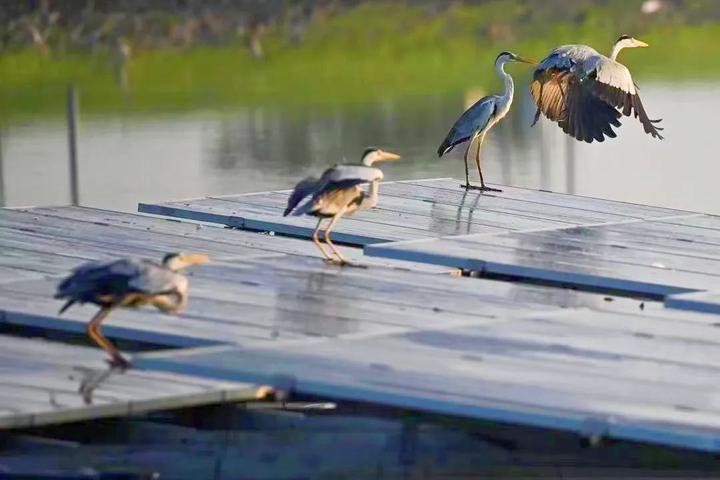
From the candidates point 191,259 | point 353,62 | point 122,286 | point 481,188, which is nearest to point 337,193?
point 191,259

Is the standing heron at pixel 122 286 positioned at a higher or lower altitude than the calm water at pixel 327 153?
higher

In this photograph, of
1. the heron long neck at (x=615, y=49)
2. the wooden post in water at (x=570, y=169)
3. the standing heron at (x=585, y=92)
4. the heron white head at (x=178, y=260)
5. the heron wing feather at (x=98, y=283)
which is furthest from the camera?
the wooden post in water at (x=570, y=169)

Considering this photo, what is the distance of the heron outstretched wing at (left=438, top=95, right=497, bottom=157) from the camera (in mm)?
11188

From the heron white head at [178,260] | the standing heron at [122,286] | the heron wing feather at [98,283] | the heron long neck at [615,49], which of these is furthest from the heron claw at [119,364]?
the heron long neck at [615,49]

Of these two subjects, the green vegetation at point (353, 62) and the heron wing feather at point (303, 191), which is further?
the green vegetation at point (353, 62)

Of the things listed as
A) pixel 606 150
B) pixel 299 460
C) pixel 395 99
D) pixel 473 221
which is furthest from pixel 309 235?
pixel 395 99

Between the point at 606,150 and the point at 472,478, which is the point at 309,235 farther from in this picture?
the point at 606,150

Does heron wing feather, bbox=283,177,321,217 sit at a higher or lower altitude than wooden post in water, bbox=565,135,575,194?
higher

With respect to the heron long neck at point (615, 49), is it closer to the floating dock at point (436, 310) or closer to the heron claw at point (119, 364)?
the floating dock at point (436, 310)

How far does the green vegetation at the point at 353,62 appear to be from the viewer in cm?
2298

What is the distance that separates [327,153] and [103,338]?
1138 centimetres

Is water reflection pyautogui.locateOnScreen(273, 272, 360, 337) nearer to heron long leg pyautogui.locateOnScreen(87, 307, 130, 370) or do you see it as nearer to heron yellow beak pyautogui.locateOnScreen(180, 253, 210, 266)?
heron yellow beak pyautogui.locateOnScreen(180, 253, 210, 266)

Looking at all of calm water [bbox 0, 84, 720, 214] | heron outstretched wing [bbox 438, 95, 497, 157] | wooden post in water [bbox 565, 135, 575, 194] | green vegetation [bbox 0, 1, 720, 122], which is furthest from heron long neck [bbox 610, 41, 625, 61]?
green vegetation [bbox 0, 1, 720, 122]

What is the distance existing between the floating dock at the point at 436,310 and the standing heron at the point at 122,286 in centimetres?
12
